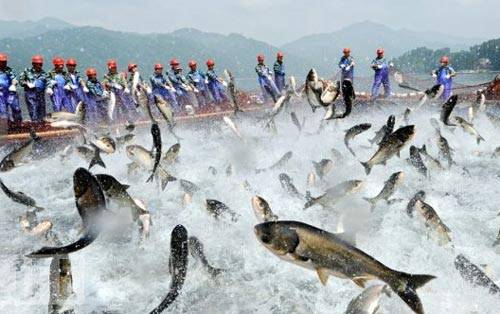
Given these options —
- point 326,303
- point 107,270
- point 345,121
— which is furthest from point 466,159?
point 107,270

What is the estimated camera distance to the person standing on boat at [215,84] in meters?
23.1

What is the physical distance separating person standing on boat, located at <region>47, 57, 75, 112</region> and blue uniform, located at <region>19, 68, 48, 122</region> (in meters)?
0.30

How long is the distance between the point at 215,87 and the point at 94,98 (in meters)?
6.49

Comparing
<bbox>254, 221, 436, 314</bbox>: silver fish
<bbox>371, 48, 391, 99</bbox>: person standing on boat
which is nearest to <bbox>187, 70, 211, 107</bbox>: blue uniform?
<bbox>371, 48, 391, 99</bbox>: person standing on boat

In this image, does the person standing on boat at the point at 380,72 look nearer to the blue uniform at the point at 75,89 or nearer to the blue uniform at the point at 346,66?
the blue uniform at the point at 346,66

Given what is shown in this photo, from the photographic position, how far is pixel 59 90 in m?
17.5

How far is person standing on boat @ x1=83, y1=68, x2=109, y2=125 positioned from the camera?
18609 millimetres

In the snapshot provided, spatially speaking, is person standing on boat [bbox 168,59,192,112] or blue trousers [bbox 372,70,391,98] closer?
person standing on boat [bbox 168,59,192,112]

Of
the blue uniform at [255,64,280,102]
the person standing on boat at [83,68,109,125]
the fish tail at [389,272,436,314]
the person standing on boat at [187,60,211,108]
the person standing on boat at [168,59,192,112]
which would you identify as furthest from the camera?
the blue uniform at [255,64,280,102]

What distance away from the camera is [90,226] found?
13.8 feet

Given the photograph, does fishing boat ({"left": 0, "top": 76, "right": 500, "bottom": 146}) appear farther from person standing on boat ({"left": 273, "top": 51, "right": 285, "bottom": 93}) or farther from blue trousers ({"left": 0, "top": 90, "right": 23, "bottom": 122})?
person standing on boat ({"left": 273, "top": 51, "right": 285, "bottom": 93})

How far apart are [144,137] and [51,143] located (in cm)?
330

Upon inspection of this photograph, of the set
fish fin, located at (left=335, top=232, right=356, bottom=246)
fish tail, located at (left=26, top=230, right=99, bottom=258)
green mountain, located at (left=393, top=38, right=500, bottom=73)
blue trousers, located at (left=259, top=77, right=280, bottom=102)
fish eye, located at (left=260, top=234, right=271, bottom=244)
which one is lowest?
green mountain, located at (left=393, top=38, right=500, bottom=73)

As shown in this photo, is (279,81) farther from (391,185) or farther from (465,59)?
(465,59)
